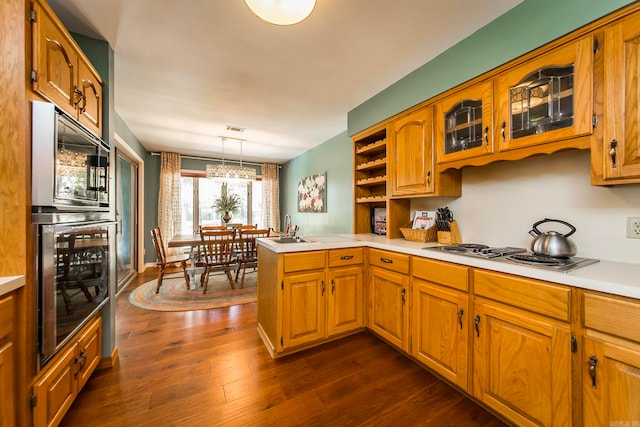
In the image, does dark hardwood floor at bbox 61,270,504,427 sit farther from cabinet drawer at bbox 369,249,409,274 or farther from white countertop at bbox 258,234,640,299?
white countertop at bbox 258,234,640,299

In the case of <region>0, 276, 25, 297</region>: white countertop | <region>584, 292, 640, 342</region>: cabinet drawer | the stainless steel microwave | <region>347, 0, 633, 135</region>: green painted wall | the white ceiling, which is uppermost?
the white ceiling

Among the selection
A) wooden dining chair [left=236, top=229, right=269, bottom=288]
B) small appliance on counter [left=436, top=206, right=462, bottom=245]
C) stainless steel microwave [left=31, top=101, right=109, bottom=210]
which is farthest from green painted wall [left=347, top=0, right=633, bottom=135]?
wooden dining chair [left=236, top=229, right=269, bottom=288]

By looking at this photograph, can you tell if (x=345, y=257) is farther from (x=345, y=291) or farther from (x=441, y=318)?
(x=441, y=318)

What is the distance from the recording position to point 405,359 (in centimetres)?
196

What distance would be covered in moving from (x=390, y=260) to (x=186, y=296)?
9.32 ft

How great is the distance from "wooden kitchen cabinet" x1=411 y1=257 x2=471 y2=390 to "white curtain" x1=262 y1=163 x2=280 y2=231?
15.7 feet

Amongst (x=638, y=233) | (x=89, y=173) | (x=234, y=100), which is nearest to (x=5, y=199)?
(x=89, y=173)

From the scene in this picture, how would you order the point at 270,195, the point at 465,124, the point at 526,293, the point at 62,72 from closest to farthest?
the point at 526,293 → the point at 62,72 → the point at 465,124 → the point at 270,195

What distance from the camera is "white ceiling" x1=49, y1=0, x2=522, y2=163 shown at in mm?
1522

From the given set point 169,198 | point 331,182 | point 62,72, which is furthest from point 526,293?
point 169,198

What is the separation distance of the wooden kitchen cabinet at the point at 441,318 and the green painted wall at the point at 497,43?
137 cm

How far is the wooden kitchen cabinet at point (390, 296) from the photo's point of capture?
1.90m

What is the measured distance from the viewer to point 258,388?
162 centimetres

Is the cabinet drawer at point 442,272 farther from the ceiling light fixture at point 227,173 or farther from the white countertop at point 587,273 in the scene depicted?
the ceiling light fixture at point 227,173
